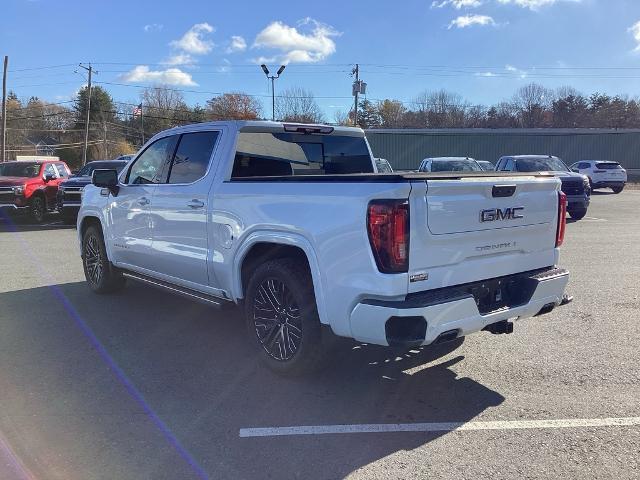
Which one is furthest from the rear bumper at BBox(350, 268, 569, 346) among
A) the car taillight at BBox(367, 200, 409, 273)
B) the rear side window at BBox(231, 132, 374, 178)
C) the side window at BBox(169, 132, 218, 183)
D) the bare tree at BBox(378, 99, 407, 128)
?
the bare tree at BBox(378, 99, 407, 128)

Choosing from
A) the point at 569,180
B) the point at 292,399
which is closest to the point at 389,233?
the point at 292,399

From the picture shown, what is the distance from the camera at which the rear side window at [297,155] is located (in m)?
5.05

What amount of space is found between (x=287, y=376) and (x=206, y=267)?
1308 millimetres

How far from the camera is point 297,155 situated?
547 centimetres

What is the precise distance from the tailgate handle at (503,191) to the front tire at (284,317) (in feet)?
4.84

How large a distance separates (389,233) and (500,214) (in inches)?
40.2

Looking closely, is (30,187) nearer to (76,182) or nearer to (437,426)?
(76,182)

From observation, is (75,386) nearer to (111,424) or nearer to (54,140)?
(111,424)

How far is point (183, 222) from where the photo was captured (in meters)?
5.21

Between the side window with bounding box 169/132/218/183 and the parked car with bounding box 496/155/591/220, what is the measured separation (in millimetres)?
11205

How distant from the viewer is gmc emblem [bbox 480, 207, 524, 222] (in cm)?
379

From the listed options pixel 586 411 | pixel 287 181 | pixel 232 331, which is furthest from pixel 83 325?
pixel 586 411

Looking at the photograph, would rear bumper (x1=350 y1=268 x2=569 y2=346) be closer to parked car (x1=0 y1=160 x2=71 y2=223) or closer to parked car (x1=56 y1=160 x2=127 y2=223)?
parked car (x1=56 y1=160 x2=127 y2=223)

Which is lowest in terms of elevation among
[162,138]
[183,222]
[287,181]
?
[183,222]
